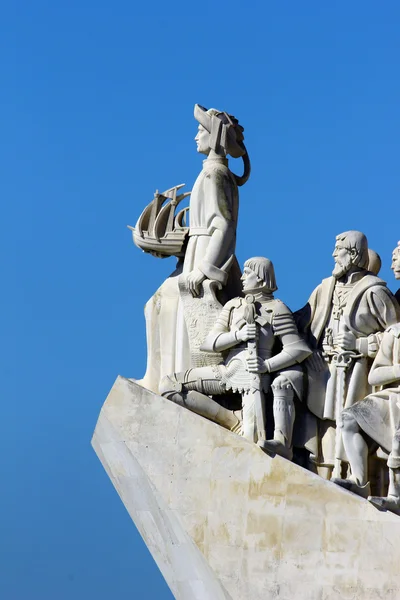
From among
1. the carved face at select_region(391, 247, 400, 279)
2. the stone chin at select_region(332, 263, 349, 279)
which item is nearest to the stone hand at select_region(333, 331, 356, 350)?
the stone chin at select_region(332, 263, 349, 279)

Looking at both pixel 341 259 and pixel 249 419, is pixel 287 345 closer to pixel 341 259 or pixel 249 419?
pixel 249 419

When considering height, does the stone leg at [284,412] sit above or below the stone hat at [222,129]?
below

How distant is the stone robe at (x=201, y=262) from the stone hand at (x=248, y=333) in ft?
2.71

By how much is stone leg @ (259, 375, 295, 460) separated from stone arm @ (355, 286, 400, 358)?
739mm

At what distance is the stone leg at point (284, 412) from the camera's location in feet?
48.4

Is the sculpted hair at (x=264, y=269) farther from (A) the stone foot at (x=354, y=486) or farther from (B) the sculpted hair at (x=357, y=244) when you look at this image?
(A) the stone foot at (x=354, y=486)

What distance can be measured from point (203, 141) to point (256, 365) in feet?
8.03

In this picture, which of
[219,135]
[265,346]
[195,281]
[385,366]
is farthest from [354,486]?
[219,135]

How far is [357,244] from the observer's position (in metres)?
14.9

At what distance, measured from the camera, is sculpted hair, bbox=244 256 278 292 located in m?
15.2

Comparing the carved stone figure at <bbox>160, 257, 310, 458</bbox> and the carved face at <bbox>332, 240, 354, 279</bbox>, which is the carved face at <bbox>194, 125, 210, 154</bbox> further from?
the carved face at <bbox>332, 240, 354, 279</bbox>

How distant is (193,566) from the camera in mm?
14914

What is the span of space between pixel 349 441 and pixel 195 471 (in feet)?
4.84

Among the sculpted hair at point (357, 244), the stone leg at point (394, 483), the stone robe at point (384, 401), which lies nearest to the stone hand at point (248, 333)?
the sculpted hair at point (357, 244)
